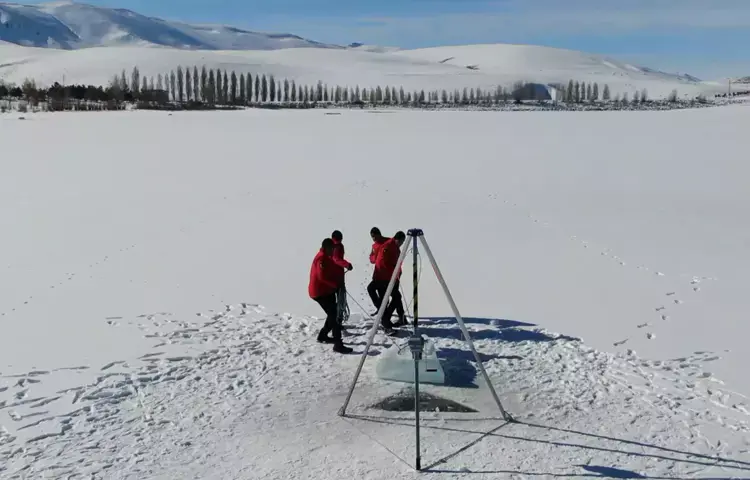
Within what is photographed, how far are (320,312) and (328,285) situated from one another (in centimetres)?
201

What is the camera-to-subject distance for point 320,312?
11273mm

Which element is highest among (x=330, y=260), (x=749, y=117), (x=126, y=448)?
(x=749, y=117)

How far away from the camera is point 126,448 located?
22.8 feet

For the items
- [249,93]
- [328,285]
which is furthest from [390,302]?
[249,93]

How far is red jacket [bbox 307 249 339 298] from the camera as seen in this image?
934 centimetres

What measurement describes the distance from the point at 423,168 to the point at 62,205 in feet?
45.3

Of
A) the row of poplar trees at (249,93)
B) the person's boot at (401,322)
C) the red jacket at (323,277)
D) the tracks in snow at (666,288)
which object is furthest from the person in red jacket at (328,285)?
the row of poplar trees at (249,93)

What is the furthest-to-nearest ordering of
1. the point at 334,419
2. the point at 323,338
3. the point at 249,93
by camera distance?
the point at 249,93 → the point at 323,338 → the point at 334,419

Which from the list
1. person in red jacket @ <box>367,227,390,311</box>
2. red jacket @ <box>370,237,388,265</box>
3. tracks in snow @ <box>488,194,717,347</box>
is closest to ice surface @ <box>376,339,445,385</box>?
person in red jacket @ <box>367,227,390,311</box>

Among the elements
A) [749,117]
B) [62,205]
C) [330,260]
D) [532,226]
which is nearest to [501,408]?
[330,260]

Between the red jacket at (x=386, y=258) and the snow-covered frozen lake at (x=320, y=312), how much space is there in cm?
99

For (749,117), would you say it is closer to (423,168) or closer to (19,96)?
(423,168)

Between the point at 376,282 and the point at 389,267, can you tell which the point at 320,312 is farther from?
the point at 389,267

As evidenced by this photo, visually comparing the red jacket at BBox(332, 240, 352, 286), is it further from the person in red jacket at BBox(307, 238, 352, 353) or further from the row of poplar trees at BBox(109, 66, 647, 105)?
the row of poplar trees at BBox(109, 66, 647, 105)
